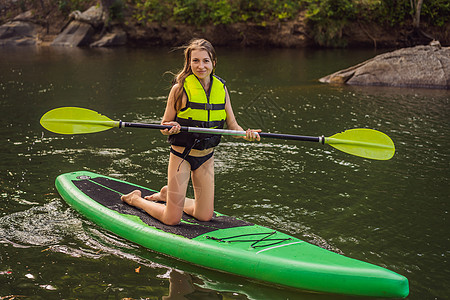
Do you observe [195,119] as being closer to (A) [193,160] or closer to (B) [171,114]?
(B) [171,114]

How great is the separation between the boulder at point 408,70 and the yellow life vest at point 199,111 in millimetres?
7815

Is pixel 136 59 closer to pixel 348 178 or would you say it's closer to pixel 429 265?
pixel 348 178

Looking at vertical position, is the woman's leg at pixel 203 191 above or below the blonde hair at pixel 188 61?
below

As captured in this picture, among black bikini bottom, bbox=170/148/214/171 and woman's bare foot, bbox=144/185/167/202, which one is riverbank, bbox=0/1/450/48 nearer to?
woman's bare foot, bbox=144/185/167/202

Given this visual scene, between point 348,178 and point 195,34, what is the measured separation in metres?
15.3

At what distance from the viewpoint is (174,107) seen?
3.49 metres

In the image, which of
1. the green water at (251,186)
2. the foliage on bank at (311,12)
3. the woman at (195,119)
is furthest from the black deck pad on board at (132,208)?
the foliage on bank at (311,12)

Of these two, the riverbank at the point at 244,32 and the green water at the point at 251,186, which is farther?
the riverbank at the point at 244,32

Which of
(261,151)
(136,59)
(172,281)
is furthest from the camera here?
(136,59)

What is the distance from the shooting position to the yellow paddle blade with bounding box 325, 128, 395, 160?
375 cm

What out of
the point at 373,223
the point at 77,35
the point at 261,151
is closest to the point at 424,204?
the point at 373,223

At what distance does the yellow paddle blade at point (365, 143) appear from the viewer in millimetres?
3754

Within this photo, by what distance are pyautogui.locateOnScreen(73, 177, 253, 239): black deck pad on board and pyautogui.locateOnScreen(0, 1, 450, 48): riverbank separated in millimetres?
14995

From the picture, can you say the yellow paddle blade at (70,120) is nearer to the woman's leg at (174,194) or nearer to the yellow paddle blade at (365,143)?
the woman's leg at (174,194)
